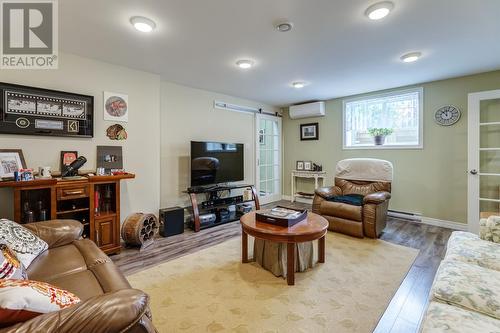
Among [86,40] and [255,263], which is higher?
[86,40]

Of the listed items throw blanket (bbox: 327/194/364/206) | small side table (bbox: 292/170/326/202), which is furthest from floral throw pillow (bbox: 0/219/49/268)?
small side table (bbox: 292/170/326/202)

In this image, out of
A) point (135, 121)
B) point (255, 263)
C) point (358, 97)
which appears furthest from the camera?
point (358, 97)

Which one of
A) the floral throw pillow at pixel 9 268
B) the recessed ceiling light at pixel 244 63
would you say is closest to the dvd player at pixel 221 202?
the recessed ceiling light at pixel 244 63

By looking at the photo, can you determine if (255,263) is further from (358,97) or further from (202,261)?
(358,97)

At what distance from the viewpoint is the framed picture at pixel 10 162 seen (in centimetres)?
226

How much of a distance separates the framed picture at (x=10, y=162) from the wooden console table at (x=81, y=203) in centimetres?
18

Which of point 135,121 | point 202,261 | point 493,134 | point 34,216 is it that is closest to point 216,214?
point 202,261

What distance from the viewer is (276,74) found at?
137 inches

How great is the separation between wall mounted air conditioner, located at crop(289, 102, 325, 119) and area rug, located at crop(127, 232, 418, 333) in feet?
10.3

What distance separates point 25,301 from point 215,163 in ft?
10.6

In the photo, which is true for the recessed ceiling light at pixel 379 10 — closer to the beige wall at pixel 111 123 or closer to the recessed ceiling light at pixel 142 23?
the recessed ceiling light at pixel 142 23

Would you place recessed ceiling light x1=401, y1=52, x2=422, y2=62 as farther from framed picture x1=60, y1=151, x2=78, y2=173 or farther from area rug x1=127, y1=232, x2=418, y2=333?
framed picture x1=60, y1=151, x2=78, y2=173

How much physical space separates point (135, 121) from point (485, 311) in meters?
3.64

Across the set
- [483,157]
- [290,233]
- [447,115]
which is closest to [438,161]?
[483,157]
